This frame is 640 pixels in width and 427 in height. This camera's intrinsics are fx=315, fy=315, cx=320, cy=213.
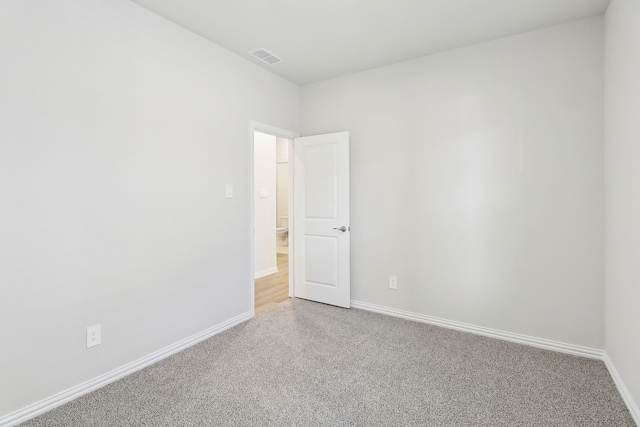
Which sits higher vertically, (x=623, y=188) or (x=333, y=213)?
(x=623, y=188)

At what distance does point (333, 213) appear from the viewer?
3582 millimetres

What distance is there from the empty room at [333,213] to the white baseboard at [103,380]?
12 millimetres

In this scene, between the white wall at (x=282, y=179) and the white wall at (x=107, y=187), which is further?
the white wall at (x=282, y=179)

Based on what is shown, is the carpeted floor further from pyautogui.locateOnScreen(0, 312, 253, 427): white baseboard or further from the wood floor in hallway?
the wood floor in hallway

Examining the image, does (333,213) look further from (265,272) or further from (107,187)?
(107,187)

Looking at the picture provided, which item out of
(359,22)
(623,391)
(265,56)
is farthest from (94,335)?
(623,391)

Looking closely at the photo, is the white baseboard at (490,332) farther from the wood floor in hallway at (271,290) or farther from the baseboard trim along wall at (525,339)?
the wood floor in hallway at (271,290)

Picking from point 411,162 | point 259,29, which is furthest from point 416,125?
point 259,29

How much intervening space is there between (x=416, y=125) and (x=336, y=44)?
42.7 inches

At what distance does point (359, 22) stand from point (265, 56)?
102cm

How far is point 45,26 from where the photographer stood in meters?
1.84

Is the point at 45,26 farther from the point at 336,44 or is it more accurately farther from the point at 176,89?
the point at 336,44

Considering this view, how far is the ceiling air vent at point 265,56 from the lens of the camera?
298cm

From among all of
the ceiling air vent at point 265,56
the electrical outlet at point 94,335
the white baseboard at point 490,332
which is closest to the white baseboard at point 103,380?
the electrical outlet at point 94,335
